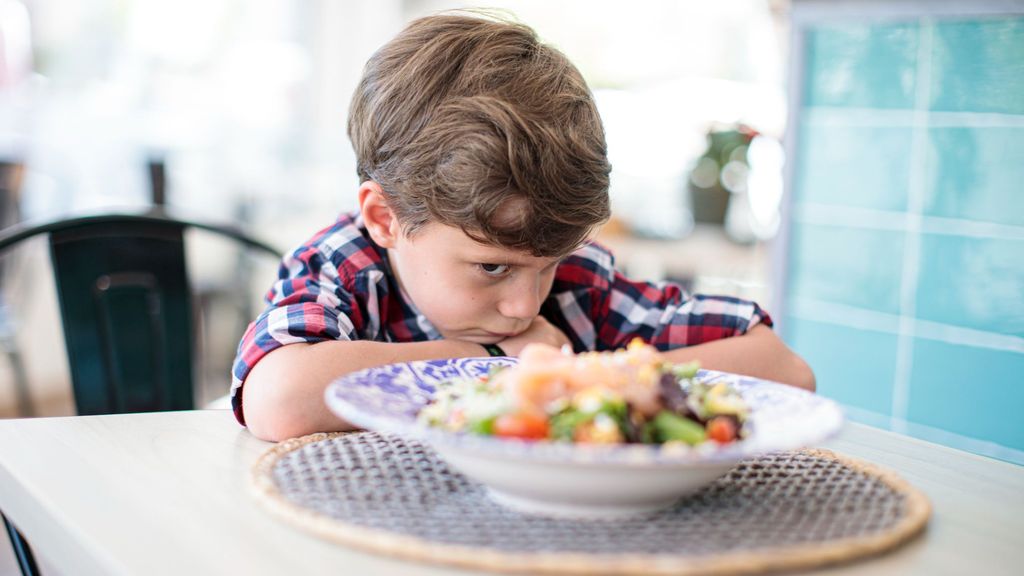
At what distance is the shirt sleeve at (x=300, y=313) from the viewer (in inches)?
36.8

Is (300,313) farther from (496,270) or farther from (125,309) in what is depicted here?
(125,309)

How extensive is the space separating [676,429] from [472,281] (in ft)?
1.29

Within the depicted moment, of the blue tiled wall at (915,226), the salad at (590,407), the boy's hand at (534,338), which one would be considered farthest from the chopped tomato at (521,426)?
the blue tiled wall at (915,226)

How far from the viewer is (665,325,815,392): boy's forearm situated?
3.61 ft

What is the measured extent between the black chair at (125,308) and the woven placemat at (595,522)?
2.27 ft

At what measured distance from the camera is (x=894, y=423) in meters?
1.98

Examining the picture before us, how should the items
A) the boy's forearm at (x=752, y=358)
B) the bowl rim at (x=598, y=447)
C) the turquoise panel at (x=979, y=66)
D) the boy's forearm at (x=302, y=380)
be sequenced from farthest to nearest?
the turquoise panel at (x=979, y=66) → the boy's forearm at (x=752, y=358) → the boy's forearm at (x=302, y=380) → the bowl rim at (x=598, y=447)

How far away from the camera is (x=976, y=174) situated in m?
1.83

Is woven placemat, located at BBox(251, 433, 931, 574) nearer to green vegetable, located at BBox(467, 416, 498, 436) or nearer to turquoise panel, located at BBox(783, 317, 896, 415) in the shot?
green vegetable, located at BBox(467, 416, 498, 436)

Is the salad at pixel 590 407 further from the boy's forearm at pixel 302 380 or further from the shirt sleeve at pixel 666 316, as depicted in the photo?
the shirt sleeve at pixel 666 316

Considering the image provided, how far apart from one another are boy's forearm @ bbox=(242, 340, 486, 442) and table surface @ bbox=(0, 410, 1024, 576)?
3 centimetres

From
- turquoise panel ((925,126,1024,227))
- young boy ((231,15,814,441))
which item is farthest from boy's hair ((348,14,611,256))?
turquoise panel ((925,126,1024,227))

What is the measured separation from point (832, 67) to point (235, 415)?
161cm

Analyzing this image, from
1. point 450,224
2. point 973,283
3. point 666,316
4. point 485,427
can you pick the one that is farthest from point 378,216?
point 973,283
